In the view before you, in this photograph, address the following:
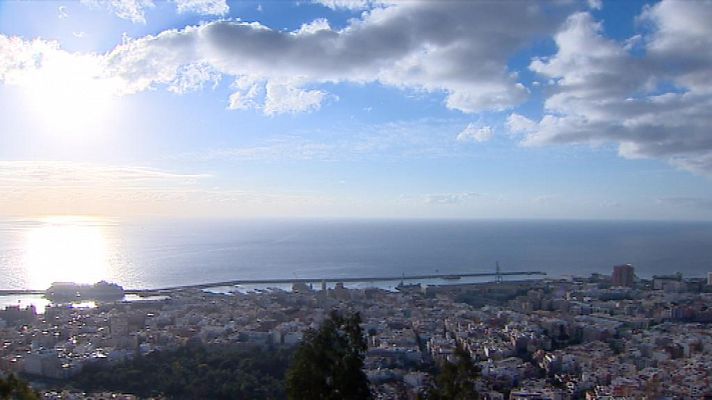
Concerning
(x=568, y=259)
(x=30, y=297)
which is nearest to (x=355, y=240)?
(x=568, y=259)

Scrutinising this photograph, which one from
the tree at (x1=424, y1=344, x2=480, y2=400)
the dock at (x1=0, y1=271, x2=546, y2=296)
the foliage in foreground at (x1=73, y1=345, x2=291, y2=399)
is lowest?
the dock at (x1=0, y1=271, x2=546, y2=296)

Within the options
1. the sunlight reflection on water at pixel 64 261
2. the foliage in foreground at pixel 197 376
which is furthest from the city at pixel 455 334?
the sunlight reflection on water at pixel 64 261

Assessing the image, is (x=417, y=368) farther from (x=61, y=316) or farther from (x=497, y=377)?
(x=61, y=316)

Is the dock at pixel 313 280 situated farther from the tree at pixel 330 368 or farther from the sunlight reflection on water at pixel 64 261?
the tree at pixel 330 368

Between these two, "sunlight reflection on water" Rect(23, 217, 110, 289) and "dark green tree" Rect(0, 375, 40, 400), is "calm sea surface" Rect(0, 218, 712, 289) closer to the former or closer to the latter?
"sunlight reflection on water" Rect(23, 217, 110, 289)

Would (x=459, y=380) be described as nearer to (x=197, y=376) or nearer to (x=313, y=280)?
(x=197, y=376)

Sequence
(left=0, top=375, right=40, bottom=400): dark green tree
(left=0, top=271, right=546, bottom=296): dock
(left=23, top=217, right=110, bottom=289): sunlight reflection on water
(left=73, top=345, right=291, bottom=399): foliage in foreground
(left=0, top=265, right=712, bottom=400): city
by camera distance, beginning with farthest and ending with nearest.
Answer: (left=23, top=217, right=110, bottom=289): sunlight reflection on water → (left=0, top=271, right=546, bottom=296): dock → (left=0, top=265, right=712, bottom=400): city → (left=73, top=345, right=291, bottom=399): foliage in foreground → (left=0, top=375, right=40, bottom=400): dark green tree

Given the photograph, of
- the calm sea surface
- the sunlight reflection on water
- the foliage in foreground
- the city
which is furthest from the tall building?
the sunlight reflection on water
